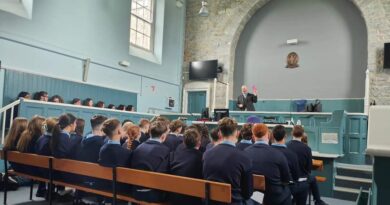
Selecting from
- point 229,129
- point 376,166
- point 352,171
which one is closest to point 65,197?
point 229,129

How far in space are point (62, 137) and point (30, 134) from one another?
730 mm

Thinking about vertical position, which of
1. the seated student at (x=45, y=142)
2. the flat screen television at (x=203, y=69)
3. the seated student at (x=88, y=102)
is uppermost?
the flat screen television at (x=203, y=69)

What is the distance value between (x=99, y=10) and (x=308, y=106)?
7.23 metres

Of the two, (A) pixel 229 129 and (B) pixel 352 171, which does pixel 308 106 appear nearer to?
(B) pixel 352 171

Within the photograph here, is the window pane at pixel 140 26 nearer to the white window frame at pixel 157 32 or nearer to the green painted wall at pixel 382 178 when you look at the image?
the white window frame at pixel 157 32

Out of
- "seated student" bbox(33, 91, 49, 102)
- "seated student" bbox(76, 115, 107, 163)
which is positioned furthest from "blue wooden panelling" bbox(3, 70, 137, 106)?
"seated student" bbox(76, 115, 107, 163)

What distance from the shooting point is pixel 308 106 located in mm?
10477

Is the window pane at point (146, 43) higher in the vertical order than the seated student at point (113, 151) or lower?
higher

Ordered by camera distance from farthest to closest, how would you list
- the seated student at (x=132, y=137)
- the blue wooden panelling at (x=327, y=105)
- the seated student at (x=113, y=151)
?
the blue wooden panelling at (x=327, y=105)
the seated student at (x=132, y=137)
the seated student at (x=113, y=151)

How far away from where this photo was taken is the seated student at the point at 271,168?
3.30 meters

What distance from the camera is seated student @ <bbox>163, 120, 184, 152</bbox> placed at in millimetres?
4141

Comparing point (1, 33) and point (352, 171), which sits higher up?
point (1, 33)

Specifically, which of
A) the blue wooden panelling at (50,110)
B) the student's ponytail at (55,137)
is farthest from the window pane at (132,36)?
the student's ponytail at (55,137)

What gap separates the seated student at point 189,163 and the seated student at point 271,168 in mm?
696
